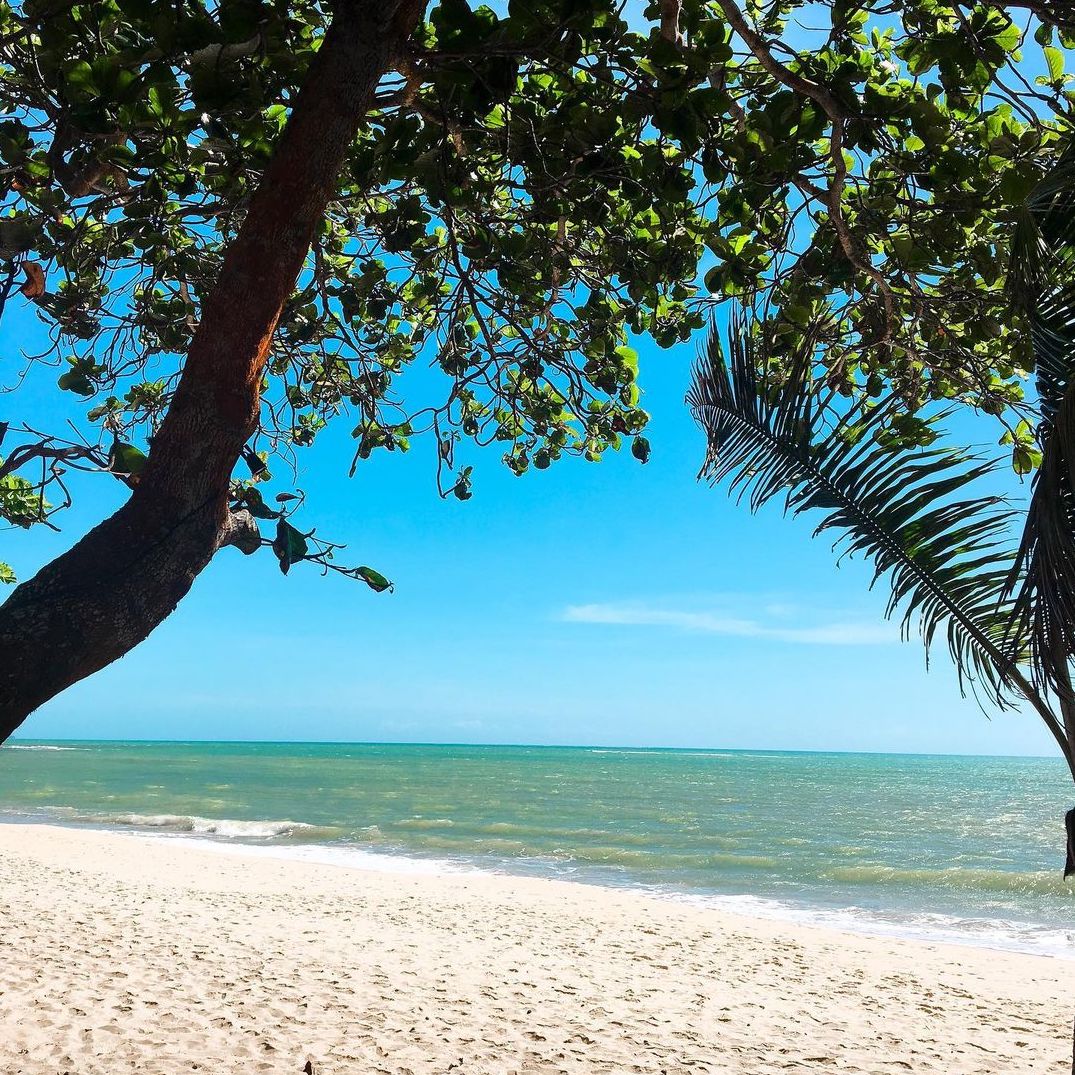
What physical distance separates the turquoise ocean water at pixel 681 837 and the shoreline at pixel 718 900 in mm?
62

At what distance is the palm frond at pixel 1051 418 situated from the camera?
2133 mm

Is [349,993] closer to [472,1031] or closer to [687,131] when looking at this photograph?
[472,1031]

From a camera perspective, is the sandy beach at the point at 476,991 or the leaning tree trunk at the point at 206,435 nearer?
the leaning tree trunk at the point at 206,435

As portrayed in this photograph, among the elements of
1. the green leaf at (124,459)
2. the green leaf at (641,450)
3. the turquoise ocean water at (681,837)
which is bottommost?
the turquoise ocean water at (681,837)

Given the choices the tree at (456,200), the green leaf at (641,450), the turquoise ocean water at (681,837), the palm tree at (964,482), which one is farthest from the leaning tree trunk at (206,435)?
the turquoise ocean water at (681,837)

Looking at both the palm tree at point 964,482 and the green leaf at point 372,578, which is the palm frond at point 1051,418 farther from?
the green leaf at point 372,578

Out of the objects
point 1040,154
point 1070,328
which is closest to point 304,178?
point 1070,328

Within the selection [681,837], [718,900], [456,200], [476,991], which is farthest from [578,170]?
[681,837]

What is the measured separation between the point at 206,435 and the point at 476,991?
4690 mm

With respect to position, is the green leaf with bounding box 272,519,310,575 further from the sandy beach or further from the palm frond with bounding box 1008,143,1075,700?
the sandy beach

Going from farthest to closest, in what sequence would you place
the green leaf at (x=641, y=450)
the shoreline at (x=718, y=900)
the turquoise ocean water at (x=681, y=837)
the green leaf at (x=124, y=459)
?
1. the turquoise ocean water at (x=681, y=837)
2. the shoreline at (x=718, y=900)
3. the green leaf at (x=641, y=450)
4. the green leaf at (x=124, y=459)

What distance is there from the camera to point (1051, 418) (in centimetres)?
246

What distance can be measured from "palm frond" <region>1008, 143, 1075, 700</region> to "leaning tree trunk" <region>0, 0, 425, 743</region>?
1.75 m

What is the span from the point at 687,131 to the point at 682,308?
80.2 inches
